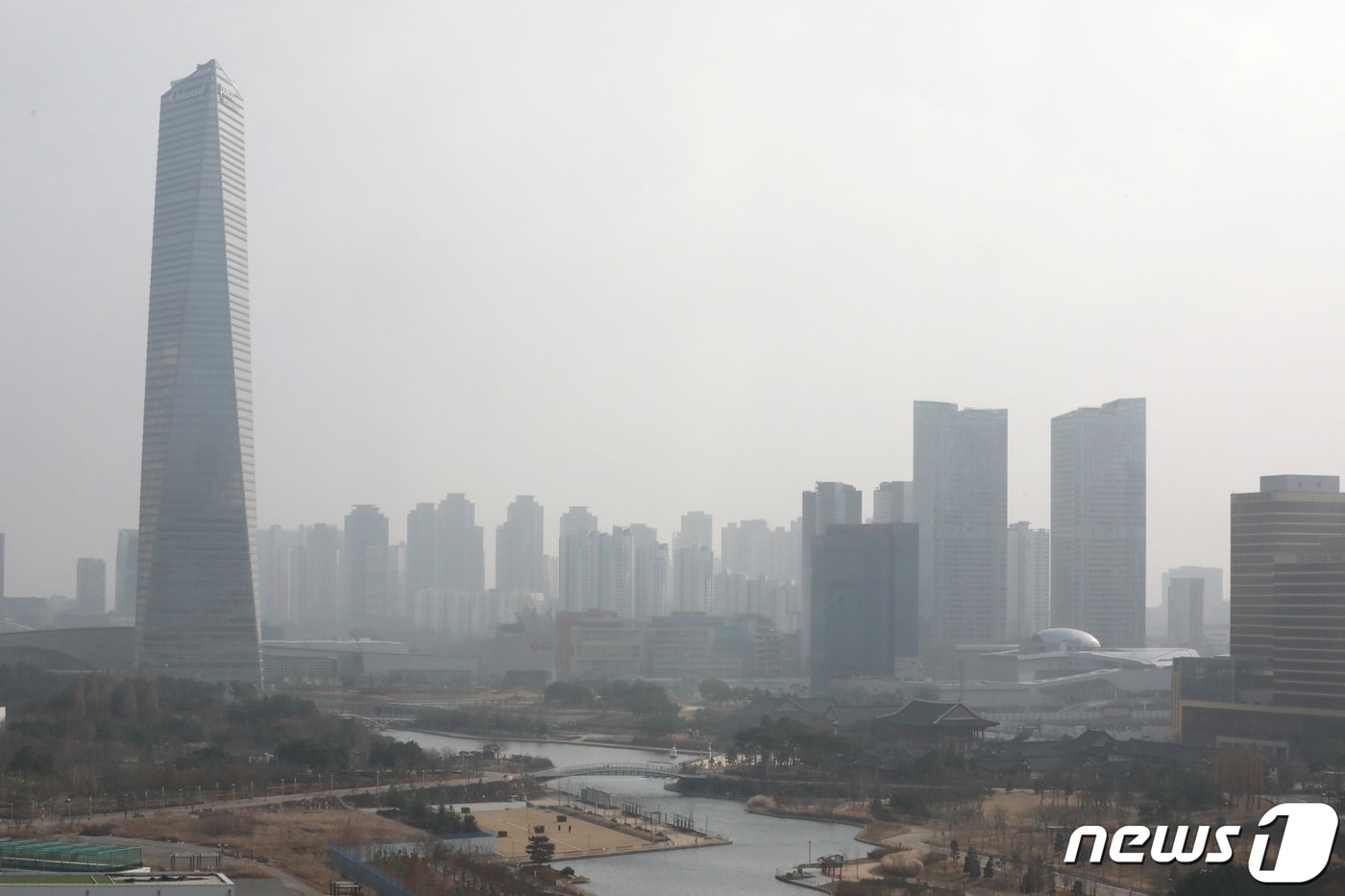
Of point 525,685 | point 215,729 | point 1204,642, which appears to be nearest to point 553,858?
point 215,729

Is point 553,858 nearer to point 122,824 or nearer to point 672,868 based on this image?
point 672,868

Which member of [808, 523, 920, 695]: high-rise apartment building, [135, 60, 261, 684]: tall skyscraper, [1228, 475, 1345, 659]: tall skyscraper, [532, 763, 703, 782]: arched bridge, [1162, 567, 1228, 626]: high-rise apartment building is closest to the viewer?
[532, 763, 703, 782]: arched bridge

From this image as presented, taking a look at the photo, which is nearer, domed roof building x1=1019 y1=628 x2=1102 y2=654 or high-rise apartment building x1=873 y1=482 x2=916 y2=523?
domed roof building x1=1019 y1=628 x2=1102 y2=654

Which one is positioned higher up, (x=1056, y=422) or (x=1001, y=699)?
(x=1056, y=422)

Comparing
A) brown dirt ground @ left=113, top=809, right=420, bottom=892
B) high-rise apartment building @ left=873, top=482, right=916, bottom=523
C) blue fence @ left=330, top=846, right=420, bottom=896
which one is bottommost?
brown dirt ground @ left=113, top=809, right=420, bottom=892

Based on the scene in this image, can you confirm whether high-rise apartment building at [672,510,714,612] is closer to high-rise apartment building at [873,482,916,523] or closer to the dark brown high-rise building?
high-rise apartment building at [873,482,916,523]

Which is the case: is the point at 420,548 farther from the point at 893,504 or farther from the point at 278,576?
the point at 893,504

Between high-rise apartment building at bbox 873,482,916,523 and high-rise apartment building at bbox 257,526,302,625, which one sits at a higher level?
high-rise apartment building at bbox 873,482,916,523

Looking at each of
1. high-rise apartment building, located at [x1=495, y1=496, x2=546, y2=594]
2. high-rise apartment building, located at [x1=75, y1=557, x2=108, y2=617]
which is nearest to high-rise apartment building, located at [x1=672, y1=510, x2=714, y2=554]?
high-rise apartment building, located at [x1=495, y1=496, x2=546, y2=594]

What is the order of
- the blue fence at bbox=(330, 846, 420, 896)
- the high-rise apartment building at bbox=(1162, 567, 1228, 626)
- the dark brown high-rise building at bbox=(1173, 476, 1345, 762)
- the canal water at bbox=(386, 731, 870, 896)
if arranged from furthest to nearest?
1. the high-rise apartment building at bbox=(1162, 567, 1228, 626)
2. the dark brown high-rise building at bbox=(1173, 476, 1345, 762)
3. the canal water at bbox=(386, 731, 870, 896)
4. the blue fence at bbox=(330, 846, 420, 896)
